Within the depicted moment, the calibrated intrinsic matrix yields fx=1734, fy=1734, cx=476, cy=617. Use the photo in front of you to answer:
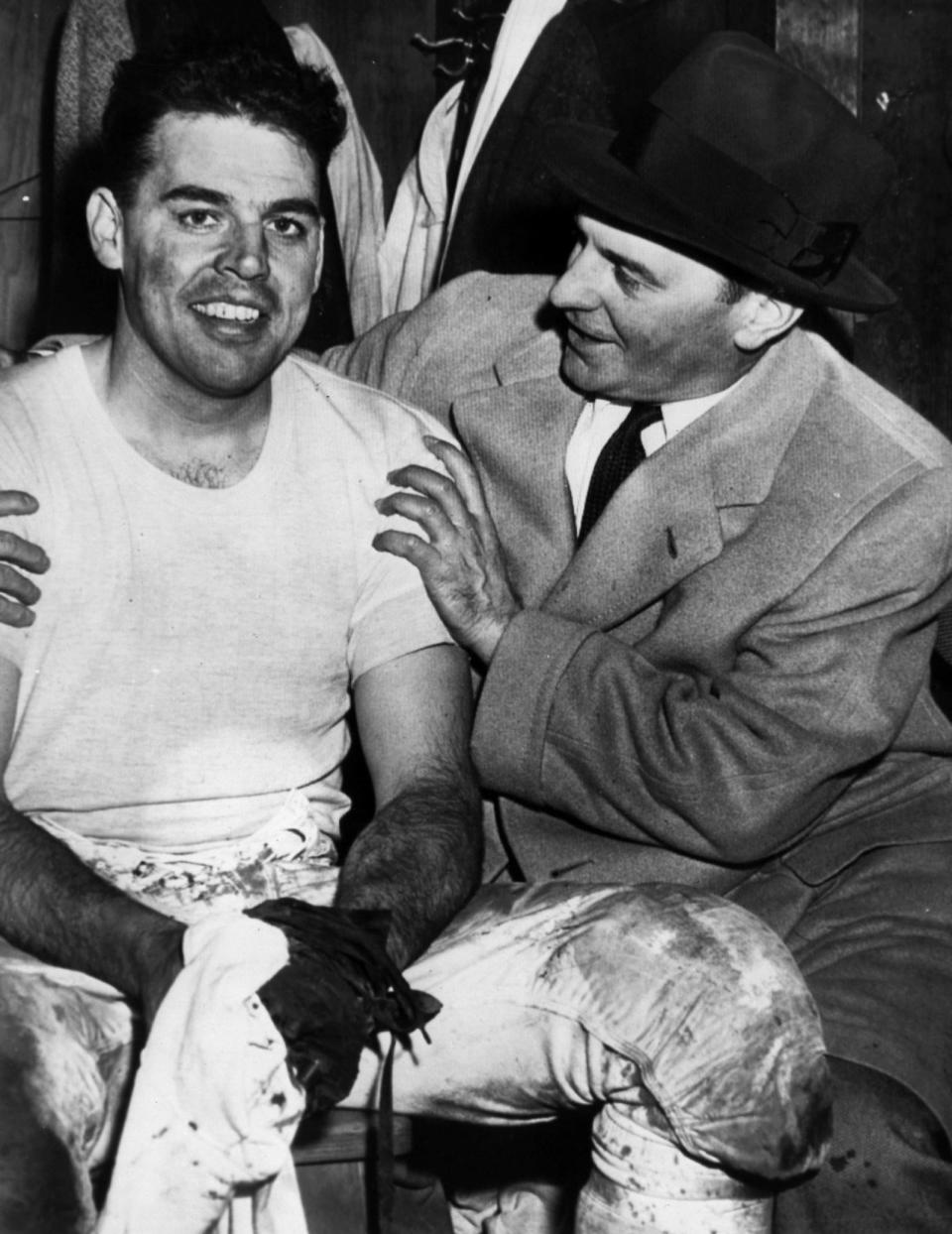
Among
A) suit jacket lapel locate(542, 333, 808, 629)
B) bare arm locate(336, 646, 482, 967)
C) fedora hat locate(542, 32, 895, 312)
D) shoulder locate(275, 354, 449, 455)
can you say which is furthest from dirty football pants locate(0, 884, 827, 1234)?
fedora hat locate(542, 32, 895, 312)

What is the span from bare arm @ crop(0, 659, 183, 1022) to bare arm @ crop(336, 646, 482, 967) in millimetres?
268

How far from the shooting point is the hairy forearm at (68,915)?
2.02 m

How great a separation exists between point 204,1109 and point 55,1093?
240 mm

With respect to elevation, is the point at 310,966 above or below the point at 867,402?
below

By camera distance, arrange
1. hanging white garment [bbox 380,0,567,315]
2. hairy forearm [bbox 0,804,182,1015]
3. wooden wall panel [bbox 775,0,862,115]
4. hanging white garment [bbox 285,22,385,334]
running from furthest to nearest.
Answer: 1. hanging white garment [bbox 285,22,385,334]
2. hanging white garment [bbox 380,0,567,315]
3. wooden wall panel [bbox 775,0,862,115]
4. hairy forearm [bbox 0,804,182,1015]

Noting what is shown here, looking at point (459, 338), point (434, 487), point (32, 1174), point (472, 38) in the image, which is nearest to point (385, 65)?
point (472, 38)

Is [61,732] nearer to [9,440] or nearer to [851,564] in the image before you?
[9,440]

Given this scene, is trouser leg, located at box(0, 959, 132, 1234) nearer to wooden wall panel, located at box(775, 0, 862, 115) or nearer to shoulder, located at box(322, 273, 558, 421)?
shoulder, located at box(322, 273, 558, 421)

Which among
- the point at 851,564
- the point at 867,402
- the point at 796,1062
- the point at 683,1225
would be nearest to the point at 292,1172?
the point at 683,1225

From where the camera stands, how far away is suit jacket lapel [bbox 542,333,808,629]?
266 centimetres

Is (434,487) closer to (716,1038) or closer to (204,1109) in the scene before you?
(716,1038)

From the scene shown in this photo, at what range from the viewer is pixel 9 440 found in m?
2.32

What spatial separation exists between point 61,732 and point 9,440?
40cm

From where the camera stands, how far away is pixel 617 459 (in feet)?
9.17
